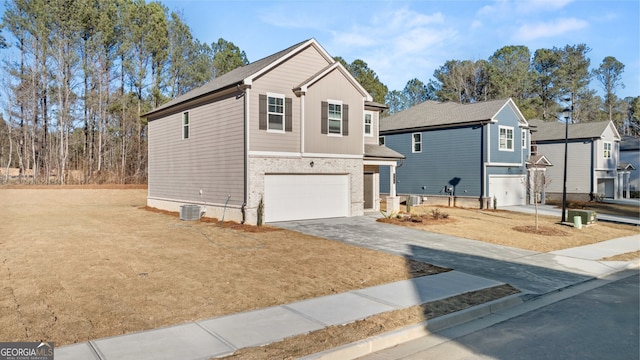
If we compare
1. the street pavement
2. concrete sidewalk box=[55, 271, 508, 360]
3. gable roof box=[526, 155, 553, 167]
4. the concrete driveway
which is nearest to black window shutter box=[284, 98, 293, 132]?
the concrete driveway

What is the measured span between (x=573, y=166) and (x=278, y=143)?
1232 inches

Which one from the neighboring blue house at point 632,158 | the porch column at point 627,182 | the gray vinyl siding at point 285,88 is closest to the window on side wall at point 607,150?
the porch column at point 627,182

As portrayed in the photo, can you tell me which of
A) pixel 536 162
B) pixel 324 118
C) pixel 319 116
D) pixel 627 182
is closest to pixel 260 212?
pixel 319 116

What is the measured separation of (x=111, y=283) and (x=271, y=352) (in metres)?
4.36

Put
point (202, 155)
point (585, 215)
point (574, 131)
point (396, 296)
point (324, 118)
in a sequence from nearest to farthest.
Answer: point (396, 296) < point (585, 215) < point (324, 118) < point (202, 155) < point (574, 131)

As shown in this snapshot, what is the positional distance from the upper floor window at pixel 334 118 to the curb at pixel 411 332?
12573 millimetres

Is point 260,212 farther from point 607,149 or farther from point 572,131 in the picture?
point 607,149

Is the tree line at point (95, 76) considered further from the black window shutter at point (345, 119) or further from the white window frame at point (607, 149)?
the black window shutter at point (345, 119)

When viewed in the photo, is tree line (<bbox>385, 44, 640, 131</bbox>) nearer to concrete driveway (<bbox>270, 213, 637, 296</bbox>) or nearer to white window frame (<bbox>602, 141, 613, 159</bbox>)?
white window frame (<bbox>602, 141, 613, 159</bbox>)

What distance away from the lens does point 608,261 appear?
454 inches

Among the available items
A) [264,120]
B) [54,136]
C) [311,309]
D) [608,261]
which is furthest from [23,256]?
[54,136]

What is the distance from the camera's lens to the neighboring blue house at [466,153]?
89.6 ft

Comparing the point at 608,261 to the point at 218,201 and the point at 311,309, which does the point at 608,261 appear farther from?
the point at 218,201

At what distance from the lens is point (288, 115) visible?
1778 centimetres
